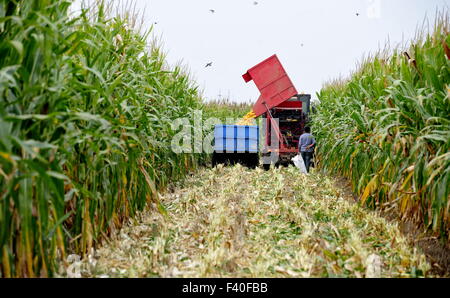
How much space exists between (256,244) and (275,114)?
24.1 ft

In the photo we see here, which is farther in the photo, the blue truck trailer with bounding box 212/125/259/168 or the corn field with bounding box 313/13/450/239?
the blue truck trailer with bounding box 212/125/259/168

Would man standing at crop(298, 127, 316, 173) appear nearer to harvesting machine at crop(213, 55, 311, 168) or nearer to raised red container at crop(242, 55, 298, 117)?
harvesting machine at crop(213, 55, 311, 168)

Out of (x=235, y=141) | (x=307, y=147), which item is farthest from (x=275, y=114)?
(x=307, y=147)

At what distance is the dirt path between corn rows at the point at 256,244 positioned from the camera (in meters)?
3.00

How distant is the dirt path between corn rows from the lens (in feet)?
9.84

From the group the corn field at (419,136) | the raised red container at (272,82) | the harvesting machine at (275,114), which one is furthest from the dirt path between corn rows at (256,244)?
the raised red container at (272,82)

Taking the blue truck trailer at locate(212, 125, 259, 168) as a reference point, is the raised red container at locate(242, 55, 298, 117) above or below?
above

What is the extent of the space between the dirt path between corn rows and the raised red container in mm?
4951

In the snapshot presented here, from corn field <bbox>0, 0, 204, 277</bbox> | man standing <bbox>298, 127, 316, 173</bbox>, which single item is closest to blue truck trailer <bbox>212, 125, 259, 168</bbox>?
man standing <bbox>298, 127, 316, 173</bbox>
